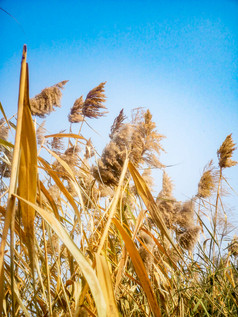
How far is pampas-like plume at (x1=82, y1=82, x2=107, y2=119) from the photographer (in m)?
2.81

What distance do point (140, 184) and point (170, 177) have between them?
5.38ft

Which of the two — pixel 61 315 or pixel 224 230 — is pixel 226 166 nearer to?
pixel 224 230

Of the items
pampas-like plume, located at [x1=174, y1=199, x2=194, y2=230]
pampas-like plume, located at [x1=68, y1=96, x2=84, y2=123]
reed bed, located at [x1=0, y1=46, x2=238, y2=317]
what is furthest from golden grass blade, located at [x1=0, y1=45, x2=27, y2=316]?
pampas-like plume, located at [x1=68, y1=96, x2=84, y2=123]

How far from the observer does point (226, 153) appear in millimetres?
2980

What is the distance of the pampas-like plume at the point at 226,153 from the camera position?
2.88m

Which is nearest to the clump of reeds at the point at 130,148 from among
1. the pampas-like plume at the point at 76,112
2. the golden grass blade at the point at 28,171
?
the golden grass blade at the point at 28,171

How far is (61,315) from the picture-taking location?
1207 millimetres

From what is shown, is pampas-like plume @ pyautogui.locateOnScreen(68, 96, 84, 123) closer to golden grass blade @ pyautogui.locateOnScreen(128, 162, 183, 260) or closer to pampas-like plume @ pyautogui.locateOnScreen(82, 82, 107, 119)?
pampas-like plume @ pyautogui.locateOnScreen(82, 82, 107, 119)

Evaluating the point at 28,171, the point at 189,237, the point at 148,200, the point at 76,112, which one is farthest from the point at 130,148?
the point at 76,112

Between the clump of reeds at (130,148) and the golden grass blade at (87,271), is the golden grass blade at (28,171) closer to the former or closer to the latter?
the golden grass blade at (87,271)

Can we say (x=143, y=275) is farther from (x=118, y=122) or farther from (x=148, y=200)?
(x=118, y=122)

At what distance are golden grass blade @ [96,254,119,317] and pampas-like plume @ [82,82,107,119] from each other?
233 centimetres

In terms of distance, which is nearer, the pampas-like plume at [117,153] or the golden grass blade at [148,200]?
the golden grass blade at [148,200]

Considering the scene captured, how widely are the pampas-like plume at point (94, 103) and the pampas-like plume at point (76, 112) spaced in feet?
0.44
